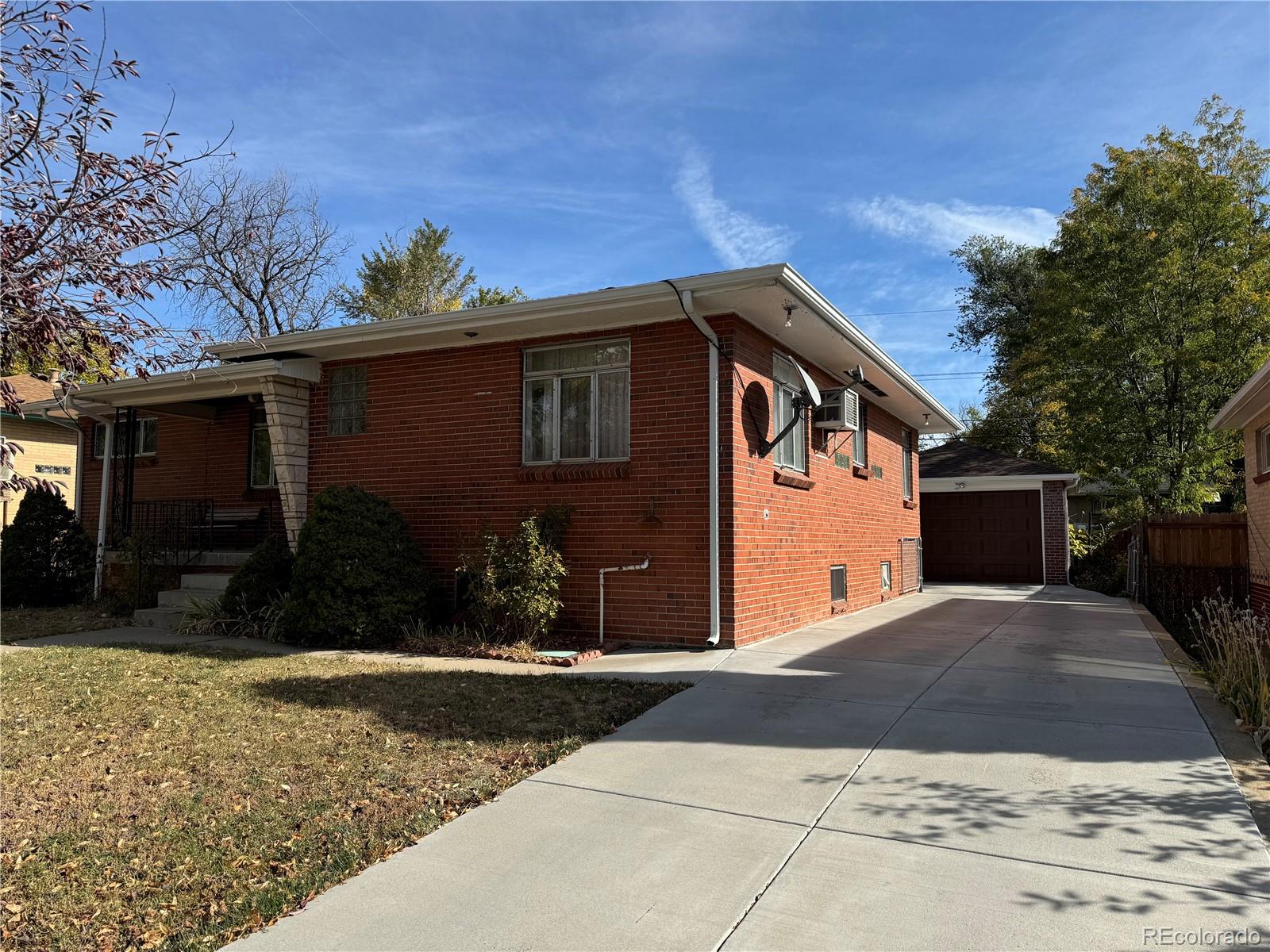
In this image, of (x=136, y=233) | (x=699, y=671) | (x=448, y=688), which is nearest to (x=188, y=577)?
(x=448, y=688)

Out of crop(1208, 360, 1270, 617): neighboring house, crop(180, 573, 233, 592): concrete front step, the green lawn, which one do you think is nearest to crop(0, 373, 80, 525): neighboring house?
crop(180, 573, 233, 592): concrete front step

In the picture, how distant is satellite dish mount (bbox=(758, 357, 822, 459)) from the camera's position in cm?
890

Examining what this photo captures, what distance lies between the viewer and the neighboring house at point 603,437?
27.1 feet

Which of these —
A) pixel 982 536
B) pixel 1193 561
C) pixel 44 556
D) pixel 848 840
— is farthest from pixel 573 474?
pixel 982 536

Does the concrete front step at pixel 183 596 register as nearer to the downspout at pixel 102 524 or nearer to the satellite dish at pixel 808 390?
the downspout at pixel 102 524

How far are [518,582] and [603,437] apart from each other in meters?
1.91

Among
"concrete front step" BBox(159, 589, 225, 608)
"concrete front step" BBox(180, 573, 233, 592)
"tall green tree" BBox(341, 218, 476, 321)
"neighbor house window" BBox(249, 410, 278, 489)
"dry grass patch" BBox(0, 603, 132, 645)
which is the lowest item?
"dry grass patch" BBox(0, 603, 132, 645)

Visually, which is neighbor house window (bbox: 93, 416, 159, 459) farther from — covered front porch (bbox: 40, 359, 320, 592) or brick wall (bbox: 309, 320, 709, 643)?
brick wall (bbox: 309, 320, 709, 643)

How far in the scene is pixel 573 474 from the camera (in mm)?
8875

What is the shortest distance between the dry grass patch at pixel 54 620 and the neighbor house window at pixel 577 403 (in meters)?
6.15

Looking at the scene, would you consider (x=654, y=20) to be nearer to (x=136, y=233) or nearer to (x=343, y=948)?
(x=136, y=233)

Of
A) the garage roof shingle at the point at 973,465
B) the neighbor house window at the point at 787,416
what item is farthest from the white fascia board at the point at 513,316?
the garage roof shingle at the point at 973,465

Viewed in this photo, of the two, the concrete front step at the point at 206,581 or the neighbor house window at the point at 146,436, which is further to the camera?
the neighbor house window at the point at 146,436

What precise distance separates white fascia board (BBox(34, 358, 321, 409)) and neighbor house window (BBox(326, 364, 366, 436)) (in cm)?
29
